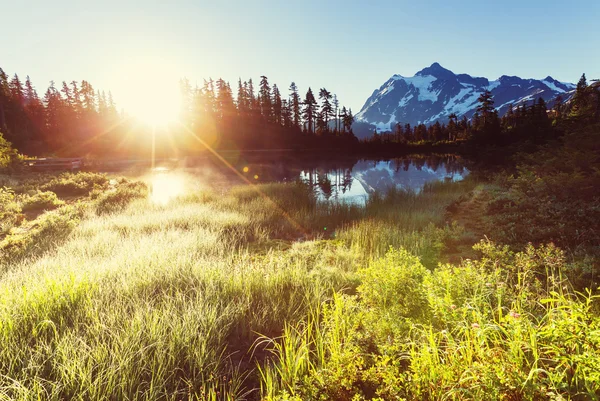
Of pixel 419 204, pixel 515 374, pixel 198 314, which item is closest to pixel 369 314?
pixel 515 374

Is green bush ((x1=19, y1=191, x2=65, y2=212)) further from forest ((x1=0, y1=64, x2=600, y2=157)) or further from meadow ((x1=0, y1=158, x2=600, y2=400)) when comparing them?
forest ((x1=0, y1=64, x2=600, y2=157))

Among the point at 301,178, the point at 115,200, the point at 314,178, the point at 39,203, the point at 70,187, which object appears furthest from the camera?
the point at 314,178

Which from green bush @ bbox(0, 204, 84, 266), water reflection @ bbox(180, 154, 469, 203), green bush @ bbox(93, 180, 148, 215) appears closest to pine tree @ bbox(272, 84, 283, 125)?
water reflection @ bbox(180, 154, 469, 203)

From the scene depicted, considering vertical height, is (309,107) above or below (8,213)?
above

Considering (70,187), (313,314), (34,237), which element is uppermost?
(70,187)

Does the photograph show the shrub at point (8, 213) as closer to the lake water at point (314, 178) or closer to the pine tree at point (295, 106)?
the lake water at point (314, 178)

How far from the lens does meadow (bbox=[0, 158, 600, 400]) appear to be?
2121 millimetres

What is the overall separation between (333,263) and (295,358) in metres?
3.63

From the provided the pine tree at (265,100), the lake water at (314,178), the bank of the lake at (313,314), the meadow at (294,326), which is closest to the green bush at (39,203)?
the bank of the lake at (313,314)

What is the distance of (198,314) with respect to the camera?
10.7 ft

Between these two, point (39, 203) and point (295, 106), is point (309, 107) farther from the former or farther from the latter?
point (39, 203)

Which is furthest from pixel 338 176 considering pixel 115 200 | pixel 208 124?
pixel 208 124

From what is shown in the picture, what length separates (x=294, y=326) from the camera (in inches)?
143

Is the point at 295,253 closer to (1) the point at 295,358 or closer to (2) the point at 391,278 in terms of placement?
(2) the point at 391,278
